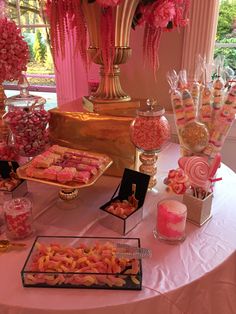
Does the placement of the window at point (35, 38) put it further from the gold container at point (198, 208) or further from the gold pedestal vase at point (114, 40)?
the gold container at point (198, 208)

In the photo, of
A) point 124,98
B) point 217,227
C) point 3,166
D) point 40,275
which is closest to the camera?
point 40,275

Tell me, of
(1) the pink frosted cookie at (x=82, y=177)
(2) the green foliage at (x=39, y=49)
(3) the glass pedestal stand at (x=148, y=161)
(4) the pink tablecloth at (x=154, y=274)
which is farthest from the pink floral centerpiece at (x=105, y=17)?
(2) the green foliage at (x=39, y=49)

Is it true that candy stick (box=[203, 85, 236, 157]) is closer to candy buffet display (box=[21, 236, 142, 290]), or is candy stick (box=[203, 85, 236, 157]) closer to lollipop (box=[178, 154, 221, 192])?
lollipop (box=[178, 154, 221, 192])

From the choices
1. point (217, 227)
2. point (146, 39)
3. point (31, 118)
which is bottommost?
point (217, 227)

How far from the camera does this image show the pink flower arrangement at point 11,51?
128 centimetres

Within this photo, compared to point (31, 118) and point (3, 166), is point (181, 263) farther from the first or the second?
point (31, 118)

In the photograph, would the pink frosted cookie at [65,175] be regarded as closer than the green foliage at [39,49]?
Yes

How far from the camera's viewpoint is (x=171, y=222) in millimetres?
868

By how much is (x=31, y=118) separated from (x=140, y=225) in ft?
2.03

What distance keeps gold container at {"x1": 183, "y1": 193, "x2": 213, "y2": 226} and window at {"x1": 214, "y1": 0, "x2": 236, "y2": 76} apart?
A: 1.27 metres

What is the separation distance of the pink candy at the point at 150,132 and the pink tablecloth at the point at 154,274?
0.20m

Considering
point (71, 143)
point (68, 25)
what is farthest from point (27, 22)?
point (71, 143)

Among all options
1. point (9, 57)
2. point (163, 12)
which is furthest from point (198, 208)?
point (9, 57)

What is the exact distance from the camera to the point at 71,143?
1.31 metres
